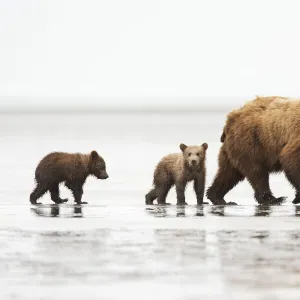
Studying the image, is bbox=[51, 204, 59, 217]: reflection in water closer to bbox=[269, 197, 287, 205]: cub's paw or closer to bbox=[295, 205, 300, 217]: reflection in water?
bbox=[295, 205, 300, 217]: reflection in water

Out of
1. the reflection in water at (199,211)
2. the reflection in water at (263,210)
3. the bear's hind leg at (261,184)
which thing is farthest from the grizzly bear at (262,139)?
the reflection in water at (199,211)

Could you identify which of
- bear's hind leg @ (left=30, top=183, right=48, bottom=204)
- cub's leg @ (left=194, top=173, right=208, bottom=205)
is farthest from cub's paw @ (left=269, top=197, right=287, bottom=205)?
bear's hind leg @ (left=30, top=183, right=48, bottom=204)

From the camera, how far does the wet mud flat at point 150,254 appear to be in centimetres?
728

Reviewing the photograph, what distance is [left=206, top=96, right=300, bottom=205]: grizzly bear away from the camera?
42.1ft

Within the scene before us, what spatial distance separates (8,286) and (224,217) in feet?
13.3

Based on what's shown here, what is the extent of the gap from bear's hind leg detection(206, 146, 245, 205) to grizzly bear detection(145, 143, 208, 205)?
509 mm

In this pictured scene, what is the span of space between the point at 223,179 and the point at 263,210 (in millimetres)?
1942

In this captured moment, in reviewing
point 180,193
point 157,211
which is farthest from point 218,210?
point 180,193

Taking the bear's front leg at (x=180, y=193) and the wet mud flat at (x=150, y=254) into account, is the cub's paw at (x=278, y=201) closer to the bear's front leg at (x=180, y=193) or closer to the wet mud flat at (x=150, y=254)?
the bear's front leg at (x=180, y=193)

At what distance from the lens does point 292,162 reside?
41.2 feet

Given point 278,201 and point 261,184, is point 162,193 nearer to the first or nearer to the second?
point 261,184

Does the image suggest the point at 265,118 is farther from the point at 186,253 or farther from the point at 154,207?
the point at 186,253

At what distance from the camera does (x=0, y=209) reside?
12.2 metres

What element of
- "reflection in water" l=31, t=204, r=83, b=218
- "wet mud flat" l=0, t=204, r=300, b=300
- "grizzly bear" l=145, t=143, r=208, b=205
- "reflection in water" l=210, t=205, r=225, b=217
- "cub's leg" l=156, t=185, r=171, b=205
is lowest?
"wet mud flat" l=0, t=204, r=300, b=300
